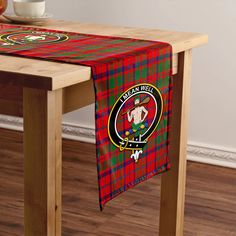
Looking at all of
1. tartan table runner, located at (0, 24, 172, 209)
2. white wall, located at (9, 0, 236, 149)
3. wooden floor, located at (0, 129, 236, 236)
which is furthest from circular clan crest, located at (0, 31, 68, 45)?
white wall, located at (9, 0, 236, 149)

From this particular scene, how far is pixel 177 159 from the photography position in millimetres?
2258

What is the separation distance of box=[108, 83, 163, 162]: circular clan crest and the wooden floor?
2.38 feet

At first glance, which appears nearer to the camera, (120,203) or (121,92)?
(121,92)

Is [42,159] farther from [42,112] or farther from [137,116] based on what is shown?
[137,116]

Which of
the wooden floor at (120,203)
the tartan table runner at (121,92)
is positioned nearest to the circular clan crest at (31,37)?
the tartan table runner at (121,92)

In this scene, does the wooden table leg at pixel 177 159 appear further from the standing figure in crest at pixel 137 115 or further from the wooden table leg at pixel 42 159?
the wooden table leg at pixel 42 159

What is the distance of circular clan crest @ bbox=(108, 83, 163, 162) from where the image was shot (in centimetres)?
180

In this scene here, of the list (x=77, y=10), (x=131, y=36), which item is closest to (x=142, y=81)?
(x=131, y=36)

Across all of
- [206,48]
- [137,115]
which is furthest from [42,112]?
[206,48]

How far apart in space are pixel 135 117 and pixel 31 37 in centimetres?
41

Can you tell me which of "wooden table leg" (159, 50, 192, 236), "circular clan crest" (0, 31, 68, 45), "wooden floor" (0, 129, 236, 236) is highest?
"circular clan crest" (0, 31, 68, 45)

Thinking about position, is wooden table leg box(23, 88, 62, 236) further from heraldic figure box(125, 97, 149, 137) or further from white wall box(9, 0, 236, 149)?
white wall box(9, 0, 236, 149)

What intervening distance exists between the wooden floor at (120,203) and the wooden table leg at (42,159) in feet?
3.12

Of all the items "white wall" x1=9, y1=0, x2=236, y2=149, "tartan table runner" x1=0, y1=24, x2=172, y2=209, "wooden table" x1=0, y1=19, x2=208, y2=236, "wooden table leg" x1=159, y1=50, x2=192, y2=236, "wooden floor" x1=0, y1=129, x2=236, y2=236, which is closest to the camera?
"wooden table" x1=0, y1=19, x2=208, y2=236
